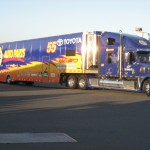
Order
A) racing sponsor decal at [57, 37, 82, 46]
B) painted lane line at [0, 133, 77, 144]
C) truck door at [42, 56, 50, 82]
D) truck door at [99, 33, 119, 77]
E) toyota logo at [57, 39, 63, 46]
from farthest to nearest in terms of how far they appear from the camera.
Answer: truck door at [42, 56, 50, 82]
toyota logo at [57, 39, 63, 46]
racing sponsor decal at [57, 37, 82, 46]
truck door at [99, 33, 119, 77]
painted lane line at [0, 133, 77, 144]

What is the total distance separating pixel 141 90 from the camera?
2400cm

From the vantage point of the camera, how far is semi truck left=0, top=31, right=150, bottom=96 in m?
24.9

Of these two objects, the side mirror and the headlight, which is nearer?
the headlight

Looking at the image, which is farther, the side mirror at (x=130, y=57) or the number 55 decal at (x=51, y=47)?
the number 55 decal at (x=51, y=47)

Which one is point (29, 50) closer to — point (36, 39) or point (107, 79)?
point (36, 39)

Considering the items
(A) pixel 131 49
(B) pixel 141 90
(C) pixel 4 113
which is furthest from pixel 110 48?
(C) pixel 4 113

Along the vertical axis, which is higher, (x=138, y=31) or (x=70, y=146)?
(x=138, y=31)

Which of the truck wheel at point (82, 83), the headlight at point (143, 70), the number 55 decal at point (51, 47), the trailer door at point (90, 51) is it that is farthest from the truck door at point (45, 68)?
the headlight at point (143, 70)

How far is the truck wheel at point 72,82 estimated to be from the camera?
2933cm

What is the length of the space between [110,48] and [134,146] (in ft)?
59.1

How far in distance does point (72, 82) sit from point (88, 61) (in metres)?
2.39

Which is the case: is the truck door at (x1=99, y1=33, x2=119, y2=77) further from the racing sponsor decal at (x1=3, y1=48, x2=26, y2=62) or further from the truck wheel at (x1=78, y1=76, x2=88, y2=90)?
the racing sponsor decal at (x1=3, y1=48, x2=26, y2=62)

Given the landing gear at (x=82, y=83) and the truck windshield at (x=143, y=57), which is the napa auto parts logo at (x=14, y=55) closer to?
the landing gear at (x=82, y=83)

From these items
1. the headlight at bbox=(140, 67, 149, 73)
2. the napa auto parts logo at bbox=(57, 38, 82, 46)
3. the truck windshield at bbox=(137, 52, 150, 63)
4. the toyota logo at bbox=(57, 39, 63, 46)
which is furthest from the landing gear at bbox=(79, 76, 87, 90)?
the headlight at bbox=(140, 67, 149, 73)
